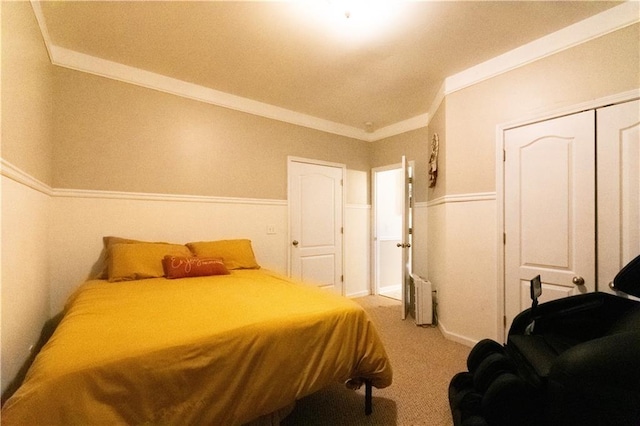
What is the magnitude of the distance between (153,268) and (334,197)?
2.46 metres

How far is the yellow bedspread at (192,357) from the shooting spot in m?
0.89

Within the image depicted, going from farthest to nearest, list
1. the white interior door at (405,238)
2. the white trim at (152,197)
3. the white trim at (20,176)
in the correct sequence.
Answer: the white interior door at (405,238) → the white trim at (152,197) → the white trim at (20,176)

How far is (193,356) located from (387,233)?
4.20 metres

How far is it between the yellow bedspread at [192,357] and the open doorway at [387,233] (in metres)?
2.86

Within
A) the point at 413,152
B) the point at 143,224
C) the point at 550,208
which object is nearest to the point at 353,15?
the point at 550,208

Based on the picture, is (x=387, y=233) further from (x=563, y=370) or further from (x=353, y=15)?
(x=563, y=370)


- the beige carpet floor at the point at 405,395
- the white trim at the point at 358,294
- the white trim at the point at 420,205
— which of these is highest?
the white trim at the point at 420,205

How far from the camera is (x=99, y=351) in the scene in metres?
0.99

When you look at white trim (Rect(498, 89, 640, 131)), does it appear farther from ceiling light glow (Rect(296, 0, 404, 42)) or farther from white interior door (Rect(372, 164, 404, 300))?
white interior door (Rect(372, 164, 404, 300))

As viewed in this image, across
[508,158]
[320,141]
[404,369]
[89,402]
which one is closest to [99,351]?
[89,402]

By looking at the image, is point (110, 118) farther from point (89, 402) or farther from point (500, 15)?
point (500, 15)

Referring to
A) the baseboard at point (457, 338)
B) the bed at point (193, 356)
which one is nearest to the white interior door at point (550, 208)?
the baseboard at point (457, 338)

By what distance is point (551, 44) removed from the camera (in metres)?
2.10

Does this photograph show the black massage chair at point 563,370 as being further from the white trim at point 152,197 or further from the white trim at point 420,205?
the white trim at point 152,197
